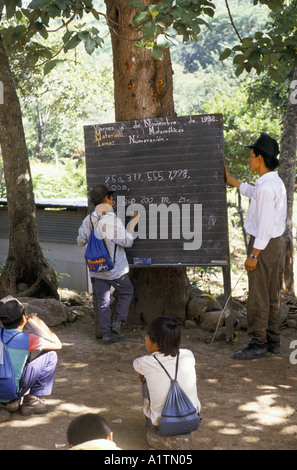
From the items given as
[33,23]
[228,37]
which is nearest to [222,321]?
[33,23]

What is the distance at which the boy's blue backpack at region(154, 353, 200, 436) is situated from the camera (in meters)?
3.65

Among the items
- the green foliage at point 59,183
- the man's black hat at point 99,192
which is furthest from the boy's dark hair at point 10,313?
the green foliage at point 59,183

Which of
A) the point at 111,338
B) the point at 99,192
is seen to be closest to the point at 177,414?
the point at 111,338

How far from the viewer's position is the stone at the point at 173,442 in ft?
11.9

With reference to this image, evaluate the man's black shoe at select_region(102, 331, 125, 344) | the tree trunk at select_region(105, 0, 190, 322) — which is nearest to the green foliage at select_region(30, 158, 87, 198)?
the tree trunk at select_region(105, 0, 190, 322)

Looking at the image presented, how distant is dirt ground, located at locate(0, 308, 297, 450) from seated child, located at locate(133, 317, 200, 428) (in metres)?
0.35

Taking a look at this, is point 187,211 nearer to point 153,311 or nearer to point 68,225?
point 153,311

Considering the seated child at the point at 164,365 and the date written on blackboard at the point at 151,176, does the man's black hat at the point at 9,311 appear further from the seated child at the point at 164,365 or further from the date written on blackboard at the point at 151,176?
the date written on blackboard at the point at 151,176

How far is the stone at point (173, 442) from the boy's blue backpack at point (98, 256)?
8.26 ft

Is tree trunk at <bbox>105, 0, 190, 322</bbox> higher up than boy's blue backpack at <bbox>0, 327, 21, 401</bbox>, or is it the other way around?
tree trunk at <bbox>105, 0, 190, 322</bbox>

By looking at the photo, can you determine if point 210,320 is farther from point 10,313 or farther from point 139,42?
point 139,42

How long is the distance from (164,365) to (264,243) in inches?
80.4

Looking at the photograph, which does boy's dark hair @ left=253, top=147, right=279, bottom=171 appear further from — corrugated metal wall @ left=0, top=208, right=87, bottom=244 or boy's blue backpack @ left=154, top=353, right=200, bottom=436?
corrugated metal wall @ left=0, top=208, right=87, bottom=244

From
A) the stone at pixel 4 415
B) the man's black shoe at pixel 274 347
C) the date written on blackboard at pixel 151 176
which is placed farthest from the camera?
the date written on blackboard at pixel 151 176
